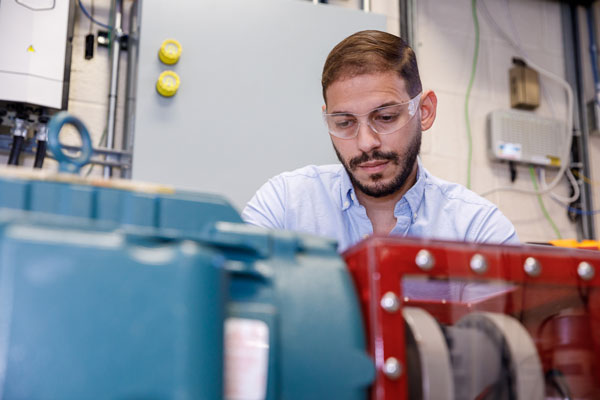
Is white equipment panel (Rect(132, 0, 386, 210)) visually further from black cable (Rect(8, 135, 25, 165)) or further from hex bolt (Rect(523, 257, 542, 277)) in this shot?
hex bolt (Rect(523, 257, 542, 277))

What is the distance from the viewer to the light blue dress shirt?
1.34 m

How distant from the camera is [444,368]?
437 millimetres

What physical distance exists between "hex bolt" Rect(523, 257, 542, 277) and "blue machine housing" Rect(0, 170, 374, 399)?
0.49ft

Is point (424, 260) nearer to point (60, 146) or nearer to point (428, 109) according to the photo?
point (60, 146)

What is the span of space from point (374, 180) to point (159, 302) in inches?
39.1

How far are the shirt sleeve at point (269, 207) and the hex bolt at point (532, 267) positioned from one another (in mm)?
868

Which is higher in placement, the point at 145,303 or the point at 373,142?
the point at 373,142

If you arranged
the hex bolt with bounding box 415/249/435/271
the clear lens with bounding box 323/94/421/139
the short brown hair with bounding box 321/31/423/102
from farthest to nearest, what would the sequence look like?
1. the short brown hair with bounding box 321/31/423/102
2. the clear lens with bounding box 323/94/421/139
3. the hex bolt with bounding box 415/249/435/271

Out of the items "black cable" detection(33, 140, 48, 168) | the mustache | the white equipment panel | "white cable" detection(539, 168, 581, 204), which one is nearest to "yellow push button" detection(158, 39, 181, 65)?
the white equipment panel

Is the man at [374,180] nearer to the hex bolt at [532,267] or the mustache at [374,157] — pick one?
the mustache at [374,157]

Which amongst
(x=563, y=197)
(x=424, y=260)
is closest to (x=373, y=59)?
(x=424, y=260)

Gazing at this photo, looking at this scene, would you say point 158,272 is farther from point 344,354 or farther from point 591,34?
point 591,34

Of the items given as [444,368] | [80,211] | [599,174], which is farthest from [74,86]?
[599,174]

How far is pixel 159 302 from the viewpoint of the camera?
0.36 meters
